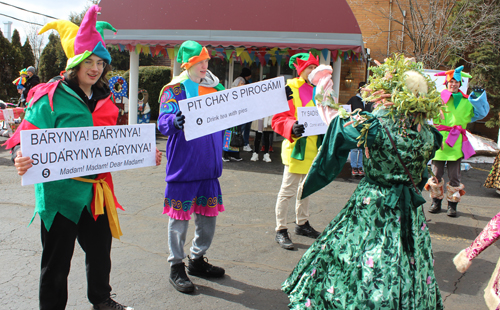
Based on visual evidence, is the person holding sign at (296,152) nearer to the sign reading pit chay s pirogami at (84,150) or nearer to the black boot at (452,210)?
the sign reading pit chay s pirogami at (84,150)

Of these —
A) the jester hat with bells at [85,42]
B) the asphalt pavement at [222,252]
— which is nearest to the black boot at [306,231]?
the asphalt pavement at [222,252]

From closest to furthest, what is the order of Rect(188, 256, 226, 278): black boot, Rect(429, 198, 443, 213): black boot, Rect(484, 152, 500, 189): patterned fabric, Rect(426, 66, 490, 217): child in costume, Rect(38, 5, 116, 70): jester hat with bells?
Rect(38, 5, 116, 70): jester hat with bells, Rect(188, 256, 226, 278): black boot, Rect(426, 66, 490, 217): child in costume, Rect(429, 198, 443, 213): black boot, Rect(484, 152, 500, 189): patterned fabric

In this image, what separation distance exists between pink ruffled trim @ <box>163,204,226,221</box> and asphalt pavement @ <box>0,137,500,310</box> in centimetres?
65

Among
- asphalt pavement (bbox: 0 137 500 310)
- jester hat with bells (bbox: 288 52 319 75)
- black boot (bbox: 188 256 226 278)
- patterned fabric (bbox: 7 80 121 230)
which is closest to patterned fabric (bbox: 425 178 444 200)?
asphalt pavement (bbox: 0 137 500 310)

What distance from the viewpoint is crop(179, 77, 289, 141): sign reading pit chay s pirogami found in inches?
123

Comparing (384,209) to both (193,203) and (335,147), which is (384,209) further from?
(193,203)

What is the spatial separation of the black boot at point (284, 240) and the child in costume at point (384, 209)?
1549mm

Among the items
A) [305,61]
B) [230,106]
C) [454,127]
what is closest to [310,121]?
[305,61]

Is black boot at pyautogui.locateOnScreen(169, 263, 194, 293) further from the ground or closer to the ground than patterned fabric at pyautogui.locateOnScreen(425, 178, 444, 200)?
closer to the ground

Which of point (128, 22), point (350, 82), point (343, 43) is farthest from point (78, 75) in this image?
point (350, 82)

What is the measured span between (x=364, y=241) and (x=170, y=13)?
8390 mm

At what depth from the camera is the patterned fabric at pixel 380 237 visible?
248 centimetres

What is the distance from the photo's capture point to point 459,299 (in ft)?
11.4

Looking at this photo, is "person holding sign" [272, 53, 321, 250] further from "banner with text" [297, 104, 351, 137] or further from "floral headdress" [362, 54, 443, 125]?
"floral headdress" [362, 54, 443, 125]
